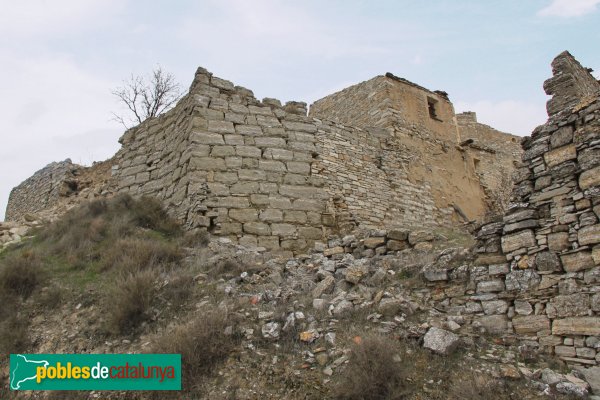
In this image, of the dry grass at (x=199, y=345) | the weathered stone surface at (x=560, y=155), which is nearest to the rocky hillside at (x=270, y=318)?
the dry grass at (x=199, y=345)

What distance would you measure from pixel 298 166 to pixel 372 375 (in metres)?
5.76

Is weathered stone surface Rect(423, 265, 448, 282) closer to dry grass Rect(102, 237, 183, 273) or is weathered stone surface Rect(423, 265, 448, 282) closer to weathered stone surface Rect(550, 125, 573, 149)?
weathered stone surface Rect(550, 125, 573, 149)

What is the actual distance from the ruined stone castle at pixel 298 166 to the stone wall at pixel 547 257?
394 cm

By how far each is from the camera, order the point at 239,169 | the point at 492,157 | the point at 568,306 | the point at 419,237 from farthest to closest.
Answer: the point at 492,157
the point at 239,169
the point at 419,237
the point at 568,306

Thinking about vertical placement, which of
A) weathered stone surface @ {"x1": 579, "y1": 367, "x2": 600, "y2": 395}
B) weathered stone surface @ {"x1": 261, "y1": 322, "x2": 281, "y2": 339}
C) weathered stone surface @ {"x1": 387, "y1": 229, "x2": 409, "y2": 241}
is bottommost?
weathered stone surface @ {"x1": 579, "y1": 367, "x2": 600, "y2": 395}

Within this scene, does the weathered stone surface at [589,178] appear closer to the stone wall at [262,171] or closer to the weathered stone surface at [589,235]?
the weathered stone surface at [589,235]

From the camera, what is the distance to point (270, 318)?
5.14 m

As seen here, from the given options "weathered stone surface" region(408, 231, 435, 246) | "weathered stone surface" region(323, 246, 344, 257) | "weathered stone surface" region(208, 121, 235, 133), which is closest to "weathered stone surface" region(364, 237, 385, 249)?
"weathered stone surface" region(408, 231, 435, 246)

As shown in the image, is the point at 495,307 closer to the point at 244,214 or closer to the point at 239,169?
the point at 244,214

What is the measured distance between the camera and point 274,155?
9.18 m

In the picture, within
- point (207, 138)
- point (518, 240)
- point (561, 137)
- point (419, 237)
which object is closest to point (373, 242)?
point (419, 237)

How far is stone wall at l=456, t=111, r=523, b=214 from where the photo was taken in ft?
43.2

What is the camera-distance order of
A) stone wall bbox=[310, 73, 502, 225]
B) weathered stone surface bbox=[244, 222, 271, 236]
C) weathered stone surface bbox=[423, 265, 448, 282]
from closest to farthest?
weathered stone surface bbox=[423, 265, 448, 282] < weathered stone surface bbox=[244, 222, 271, 236] < stone wall bbox=[310, 73, 502, 225]

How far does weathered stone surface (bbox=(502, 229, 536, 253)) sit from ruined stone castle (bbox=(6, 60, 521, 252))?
4.13 meters
